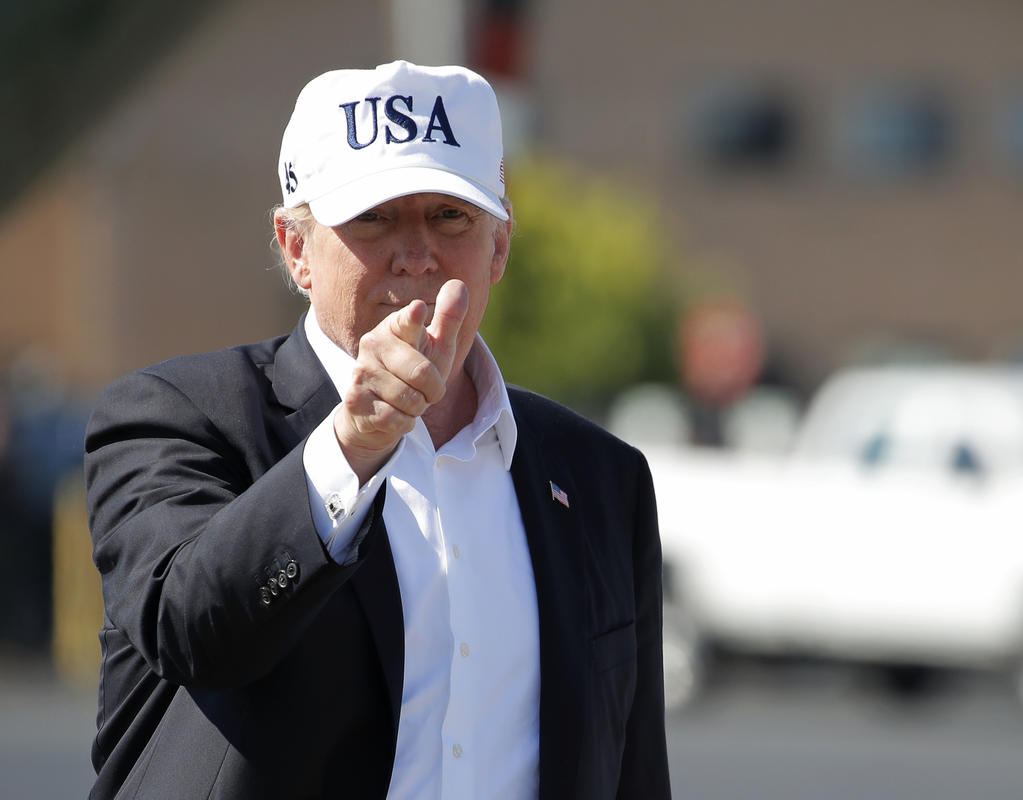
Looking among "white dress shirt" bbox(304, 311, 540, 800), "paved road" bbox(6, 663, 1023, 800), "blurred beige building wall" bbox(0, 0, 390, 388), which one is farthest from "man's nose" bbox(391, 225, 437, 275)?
"blurred beige building wall" bbox(0, 0, 390, 388)

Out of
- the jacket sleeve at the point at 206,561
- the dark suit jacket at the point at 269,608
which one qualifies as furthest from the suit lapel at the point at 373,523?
the jacket sleeve at the point at 206,561

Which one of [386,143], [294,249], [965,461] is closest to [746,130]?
[965,461]

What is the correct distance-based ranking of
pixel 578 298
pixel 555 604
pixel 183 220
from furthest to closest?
pixel 183 220 < pixel 578 298 < pixel 555 604

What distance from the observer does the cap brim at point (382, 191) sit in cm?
251

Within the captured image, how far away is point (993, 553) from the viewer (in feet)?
41.7

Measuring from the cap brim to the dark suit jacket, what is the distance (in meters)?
A: 0.25

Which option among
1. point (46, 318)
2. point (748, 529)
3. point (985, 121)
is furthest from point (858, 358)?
point (748, 529)

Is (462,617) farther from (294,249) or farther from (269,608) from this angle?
(294,249)

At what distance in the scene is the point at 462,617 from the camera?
8.47 ft

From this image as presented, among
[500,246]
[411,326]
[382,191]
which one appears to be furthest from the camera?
[500,246]

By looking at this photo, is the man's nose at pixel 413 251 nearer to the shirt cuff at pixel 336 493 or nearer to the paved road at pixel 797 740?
the shirt cuff at pixel 336 493

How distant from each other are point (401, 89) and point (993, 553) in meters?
10.8

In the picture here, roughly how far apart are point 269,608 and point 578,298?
20678 mm

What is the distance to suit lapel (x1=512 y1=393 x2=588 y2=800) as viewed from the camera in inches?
104
